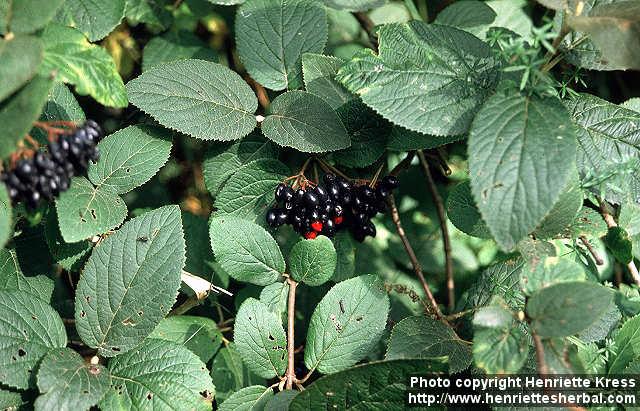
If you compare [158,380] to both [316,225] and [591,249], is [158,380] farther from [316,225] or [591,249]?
[591,249]

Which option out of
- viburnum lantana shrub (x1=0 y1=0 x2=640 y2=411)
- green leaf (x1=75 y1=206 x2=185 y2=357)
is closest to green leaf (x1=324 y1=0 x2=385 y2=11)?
viburnum lantana shrub (x1=0 y1=0 x2=640 y2=411)

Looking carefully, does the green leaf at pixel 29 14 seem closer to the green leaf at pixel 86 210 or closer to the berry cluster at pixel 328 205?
the green leaf at pixel 86 210

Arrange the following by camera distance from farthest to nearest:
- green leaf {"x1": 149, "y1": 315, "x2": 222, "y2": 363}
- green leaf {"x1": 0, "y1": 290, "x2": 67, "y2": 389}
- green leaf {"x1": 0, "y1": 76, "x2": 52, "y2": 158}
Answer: green leaf {"x1": 149, "y1": 315, "x2": 222, "y2": 363}, green leaf {"x1": 0, "y1": 290, "x2": 67, "y2": 389}, green leaf {"x1": 0, "y1": 76, "x2": 52, "y2": 158}

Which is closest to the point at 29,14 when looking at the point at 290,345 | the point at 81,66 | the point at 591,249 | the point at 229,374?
the point at 81,66

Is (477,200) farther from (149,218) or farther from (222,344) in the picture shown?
(222,344)

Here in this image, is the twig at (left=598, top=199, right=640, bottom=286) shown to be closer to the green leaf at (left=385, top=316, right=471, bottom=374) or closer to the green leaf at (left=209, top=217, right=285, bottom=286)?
the green leaf at (left=385, top=316, right=471, bottom=374)
